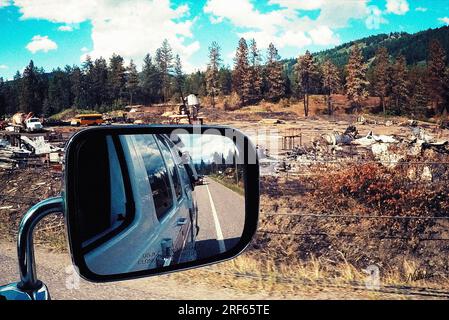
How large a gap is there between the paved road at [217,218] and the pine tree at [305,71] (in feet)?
172

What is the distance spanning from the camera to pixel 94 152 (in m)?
1.50

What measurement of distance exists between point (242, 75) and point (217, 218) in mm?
52719

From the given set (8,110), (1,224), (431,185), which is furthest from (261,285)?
(8,110)

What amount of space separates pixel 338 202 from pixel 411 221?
6.55 ft

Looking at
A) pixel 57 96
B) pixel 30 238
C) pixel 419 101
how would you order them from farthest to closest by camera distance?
pixel 57 96
pixel 419 101
pixel 30 238

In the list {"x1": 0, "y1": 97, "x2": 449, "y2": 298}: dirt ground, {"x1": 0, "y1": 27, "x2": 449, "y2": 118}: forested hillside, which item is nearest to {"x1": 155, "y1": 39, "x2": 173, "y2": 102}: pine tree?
{"x1": 0, "y1": 27, "x2": 449, "y2": 118}: forested hillside

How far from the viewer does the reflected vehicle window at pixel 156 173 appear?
6.02 feet

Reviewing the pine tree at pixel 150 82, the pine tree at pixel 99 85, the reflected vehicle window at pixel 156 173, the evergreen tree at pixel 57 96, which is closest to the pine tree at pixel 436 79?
the pine tree at pixel 150 82

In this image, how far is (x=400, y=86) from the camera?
48938mm

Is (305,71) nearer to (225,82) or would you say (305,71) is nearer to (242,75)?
(242,75)

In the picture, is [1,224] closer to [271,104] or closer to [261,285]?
[261,285]

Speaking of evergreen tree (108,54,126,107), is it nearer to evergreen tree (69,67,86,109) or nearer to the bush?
evergreen tree (69,67,86,109)

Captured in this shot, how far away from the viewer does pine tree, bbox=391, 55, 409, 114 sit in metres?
48.1

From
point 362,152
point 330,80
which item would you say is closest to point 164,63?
point 330,80
